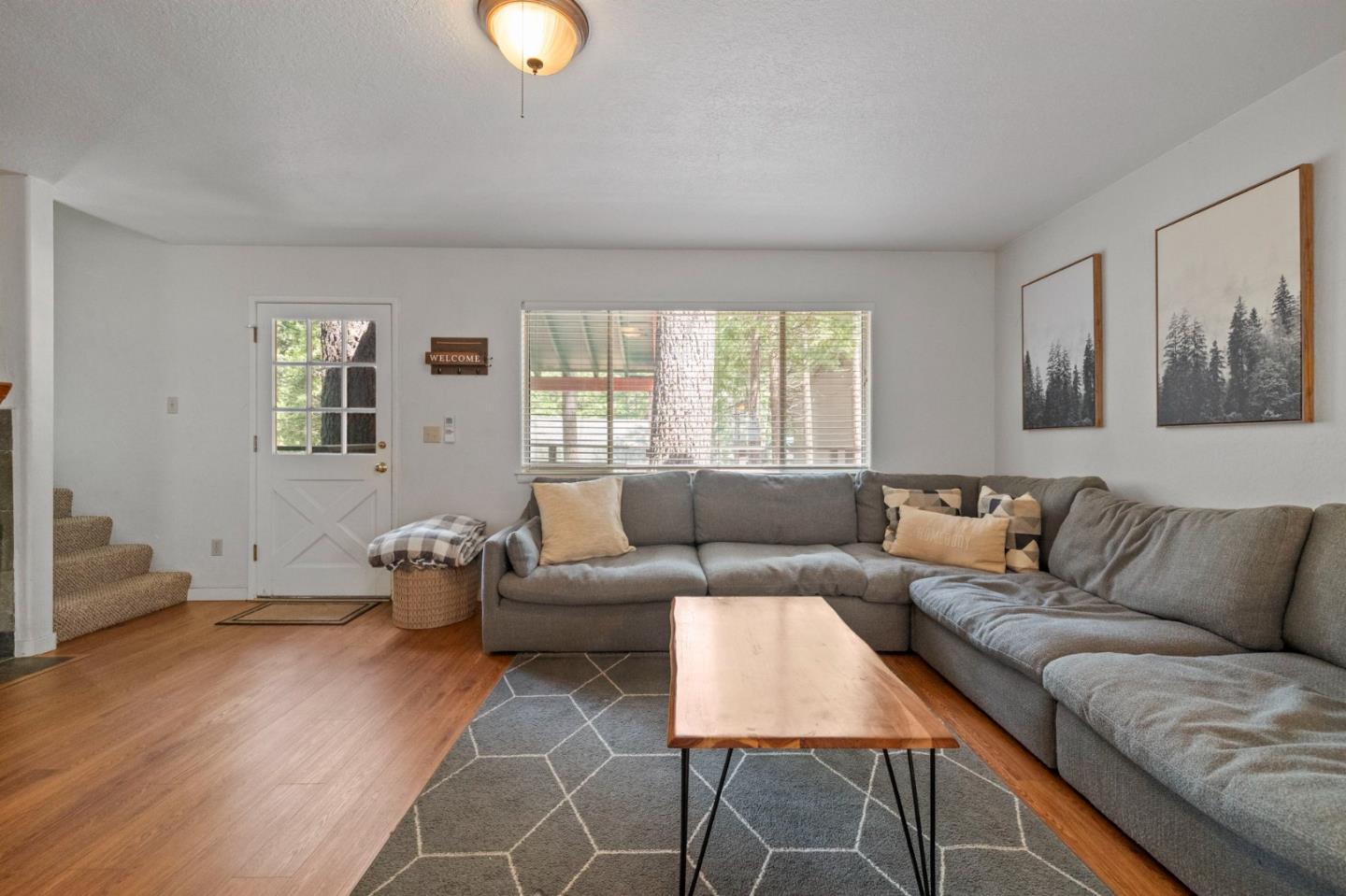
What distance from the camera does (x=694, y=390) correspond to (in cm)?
386

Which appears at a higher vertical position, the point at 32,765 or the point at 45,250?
the point at 45,250

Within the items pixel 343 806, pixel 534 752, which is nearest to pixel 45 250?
pixel 343 806

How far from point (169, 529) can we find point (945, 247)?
18.3 ft

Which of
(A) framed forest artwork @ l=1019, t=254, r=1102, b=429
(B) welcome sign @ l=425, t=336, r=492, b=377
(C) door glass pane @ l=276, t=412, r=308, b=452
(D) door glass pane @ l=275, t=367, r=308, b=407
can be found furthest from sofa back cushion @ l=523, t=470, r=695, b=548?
(A) framed forest artwork @ l=1019, t=254, r=1102, b=429

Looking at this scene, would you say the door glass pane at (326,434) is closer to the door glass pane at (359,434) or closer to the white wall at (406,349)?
the door glass pane at (359,434)

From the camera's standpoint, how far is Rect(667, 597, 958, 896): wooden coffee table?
1172 millimetres

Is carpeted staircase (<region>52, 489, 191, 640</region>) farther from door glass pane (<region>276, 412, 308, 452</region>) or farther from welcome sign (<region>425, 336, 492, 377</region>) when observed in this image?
welcome sign (<region>425, 336, 492, 377</region>)

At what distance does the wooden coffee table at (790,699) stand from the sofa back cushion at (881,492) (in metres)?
1.61

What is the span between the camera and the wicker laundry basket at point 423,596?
325 centimetres

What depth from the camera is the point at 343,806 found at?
5.50 ft

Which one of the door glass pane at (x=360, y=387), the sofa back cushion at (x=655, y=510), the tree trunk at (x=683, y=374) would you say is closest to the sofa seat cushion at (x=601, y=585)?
the sofa back cushion at (x=655, y=510)

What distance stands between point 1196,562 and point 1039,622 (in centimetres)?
59

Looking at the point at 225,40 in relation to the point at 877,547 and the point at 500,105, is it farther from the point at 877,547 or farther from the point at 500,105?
the point at 877,547

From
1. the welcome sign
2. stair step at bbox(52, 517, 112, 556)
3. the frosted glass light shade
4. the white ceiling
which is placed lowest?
stair step at bbox(52, 517, 112, 556)
